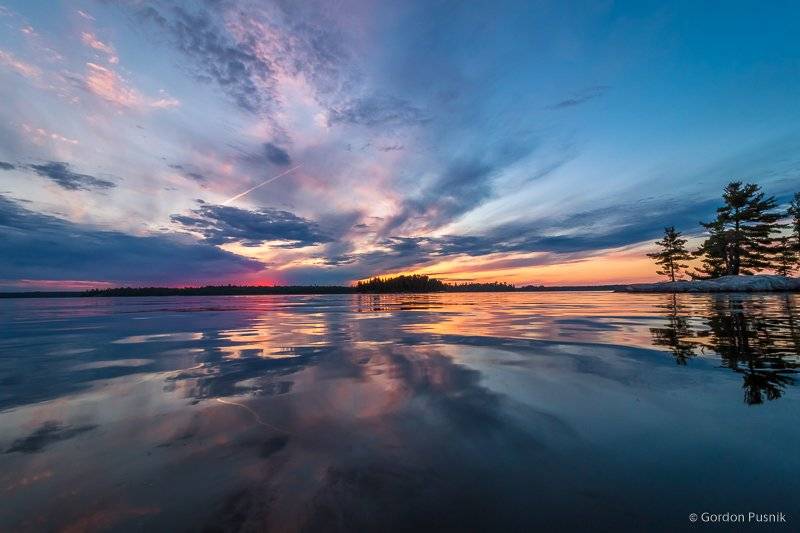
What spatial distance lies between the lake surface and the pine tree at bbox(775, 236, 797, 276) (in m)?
47.3

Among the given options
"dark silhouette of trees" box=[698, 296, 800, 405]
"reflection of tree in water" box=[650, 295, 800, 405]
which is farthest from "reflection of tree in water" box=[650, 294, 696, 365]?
"dark silhouette of trees" box=[698, 296, 800, 405]

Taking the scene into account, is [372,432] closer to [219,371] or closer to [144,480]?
[144,480]

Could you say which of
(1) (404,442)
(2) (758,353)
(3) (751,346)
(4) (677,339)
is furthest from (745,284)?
(1) (404,442)

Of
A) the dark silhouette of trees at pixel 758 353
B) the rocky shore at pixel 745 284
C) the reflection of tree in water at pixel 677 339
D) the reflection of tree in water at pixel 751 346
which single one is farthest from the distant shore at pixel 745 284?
the reflection of tree in water at pixel 677 339

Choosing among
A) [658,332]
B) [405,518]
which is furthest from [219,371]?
[658,332]

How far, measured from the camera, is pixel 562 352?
7602 mm

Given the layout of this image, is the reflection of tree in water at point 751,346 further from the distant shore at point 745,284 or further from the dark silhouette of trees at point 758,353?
the distant shore at point 745,284

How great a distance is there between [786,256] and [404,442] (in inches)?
2241

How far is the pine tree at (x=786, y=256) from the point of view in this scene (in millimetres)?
37938

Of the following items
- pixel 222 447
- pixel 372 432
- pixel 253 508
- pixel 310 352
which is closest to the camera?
pixel 253 508

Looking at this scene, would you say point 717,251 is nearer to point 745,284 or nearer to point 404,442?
point 745,284

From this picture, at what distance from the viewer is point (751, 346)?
7.24 metres

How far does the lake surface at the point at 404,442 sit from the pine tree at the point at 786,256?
155 ft

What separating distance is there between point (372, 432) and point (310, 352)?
16.4 ft
